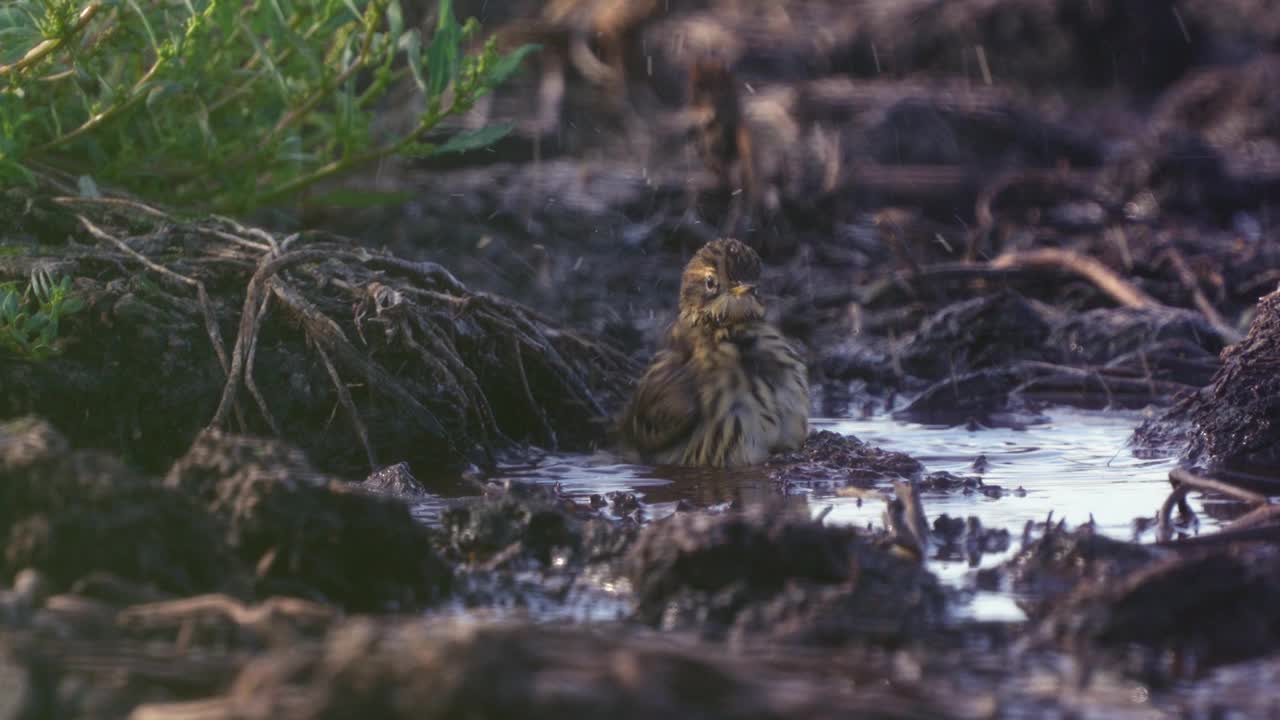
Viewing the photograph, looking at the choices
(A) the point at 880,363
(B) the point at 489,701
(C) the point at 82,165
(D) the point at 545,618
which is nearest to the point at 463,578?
(D) the point at 545,618

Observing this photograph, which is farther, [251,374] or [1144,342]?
[1144,342]

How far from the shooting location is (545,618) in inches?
185

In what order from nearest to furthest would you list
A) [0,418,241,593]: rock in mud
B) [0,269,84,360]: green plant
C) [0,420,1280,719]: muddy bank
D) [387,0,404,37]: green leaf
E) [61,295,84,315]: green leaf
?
[0,420,1280,719]: muddy bank < [0,418,241,593]: rock in mud < [0,269,84,360]: green plant < [61,295,84,315]: green leaf < [387,0,404,37]: green leaf

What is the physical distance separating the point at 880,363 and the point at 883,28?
760 cm

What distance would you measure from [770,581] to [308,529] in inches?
42.6

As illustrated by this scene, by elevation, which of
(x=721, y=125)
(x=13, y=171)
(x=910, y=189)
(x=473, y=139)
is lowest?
(x=13, y=171)

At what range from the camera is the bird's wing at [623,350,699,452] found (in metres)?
7.38

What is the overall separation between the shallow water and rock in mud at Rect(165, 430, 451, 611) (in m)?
1.20

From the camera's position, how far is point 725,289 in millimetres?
7785

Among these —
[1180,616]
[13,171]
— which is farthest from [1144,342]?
[13,171]

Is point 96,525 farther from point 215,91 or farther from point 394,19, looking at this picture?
point 215,91

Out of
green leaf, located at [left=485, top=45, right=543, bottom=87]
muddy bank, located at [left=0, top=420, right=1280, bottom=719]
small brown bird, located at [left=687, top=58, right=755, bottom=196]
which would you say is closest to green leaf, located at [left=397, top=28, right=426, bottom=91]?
green leaf, located at [left=485, top=45, right=543, bottom=87]

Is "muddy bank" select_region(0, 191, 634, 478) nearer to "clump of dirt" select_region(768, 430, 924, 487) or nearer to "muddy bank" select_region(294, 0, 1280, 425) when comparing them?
"clump of dirt" select_region(768, 430, 924, 487)

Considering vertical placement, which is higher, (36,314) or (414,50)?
(414,50)
